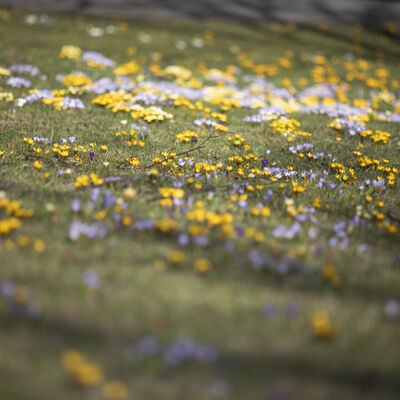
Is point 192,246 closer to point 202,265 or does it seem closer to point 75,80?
point 202,265

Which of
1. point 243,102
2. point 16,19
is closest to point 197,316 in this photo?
point 243,102

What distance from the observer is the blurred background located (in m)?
15.5

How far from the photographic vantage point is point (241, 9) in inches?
704

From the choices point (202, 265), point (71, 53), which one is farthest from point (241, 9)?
point (202, 265)

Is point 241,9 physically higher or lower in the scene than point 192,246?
higher

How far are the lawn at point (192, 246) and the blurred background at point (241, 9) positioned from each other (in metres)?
9.97

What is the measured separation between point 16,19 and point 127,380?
49.0 feet

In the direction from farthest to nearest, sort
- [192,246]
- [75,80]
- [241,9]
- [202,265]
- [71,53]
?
1. [241,9]
2. [71,53]
3. [75,80]
4. [192,246]
5. [202,265]

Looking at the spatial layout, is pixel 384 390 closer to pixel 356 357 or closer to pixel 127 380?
pixel 356 357

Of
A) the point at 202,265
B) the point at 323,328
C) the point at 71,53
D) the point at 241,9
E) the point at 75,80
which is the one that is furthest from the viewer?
the point at 241,9

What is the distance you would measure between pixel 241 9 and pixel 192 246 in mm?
18690

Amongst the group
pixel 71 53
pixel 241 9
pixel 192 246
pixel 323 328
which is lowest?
pixel 192 246

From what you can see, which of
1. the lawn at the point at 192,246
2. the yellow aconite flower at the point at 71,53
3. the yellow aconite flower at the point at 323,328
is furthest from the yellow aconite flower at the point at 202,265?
the yellow aconite flower at the point at 71,53

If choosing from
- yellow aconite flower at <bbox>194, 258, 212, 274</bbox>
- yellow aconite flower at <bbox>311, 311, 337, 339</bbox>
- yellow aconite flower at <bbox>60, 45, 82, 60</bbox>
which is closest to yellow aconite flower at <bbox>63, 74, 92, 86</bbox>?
yellow aconite flower at <bbox>60, 45, 82, 60</bbox>
